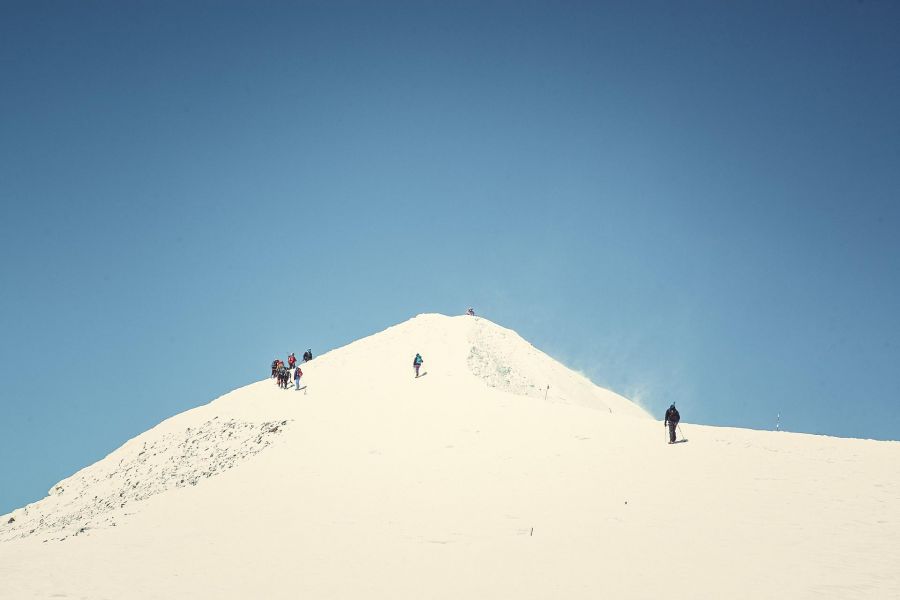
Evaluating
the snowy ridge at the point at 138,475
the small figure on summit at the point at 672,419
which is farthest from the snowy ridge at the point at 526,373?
the snowy ridge at the point at 138,475

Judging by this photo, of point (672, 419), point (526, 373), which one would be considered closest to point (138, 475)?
point (526, 373)

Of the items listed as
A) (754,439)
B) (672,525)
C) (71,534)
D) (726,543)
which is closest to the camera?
(726,543)

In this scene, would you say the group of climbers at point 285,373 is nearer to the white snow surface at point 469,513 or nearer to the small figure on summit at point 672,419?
the white snow surface at point 469,513

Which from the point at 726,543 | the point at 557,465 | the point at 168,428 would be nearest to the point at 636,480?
the point at 557,465

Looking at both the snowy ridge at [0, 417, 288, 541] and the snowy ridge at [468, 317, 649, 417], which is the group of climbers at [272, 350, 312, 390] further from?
the snowy ridge at [468, 317, 649, 417]

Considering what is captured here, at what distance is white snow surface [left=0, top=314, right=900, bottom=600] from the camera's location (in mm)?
14352

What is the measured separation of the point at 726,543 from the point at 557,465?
26.4 feet

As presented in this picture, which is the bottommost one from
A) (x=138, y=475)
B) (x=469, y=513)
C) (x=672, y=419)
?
(x=469, y=513)

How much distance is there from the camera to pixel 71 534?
22.6 m

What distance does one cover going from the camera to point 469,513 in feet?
62.0

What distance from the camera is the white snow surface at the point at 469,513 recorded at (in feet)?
47.1

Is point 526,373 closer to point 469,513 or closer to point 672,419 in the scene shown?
point 672,419

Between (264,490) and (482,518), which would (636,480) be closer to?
(482,518)

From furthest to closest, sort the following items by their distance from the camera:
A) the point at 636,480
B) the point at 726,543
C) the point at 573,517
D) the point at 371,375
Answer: the point at 371,375, the point at 636,480, the point at 573,517, the point at 726,543
